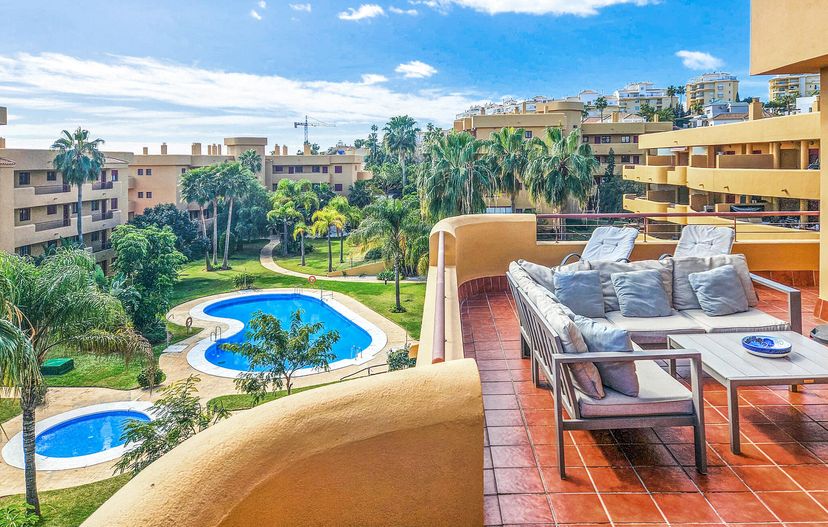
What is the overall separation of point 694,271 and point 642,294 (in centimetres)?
79

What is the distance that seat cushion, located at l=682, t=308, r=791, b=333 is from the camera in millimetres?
5469

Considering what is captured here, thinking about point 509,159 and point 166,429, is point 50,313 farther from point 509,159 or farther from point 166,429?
point 509,159

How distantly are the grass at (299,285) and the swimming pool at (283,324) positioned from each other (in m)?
1.88

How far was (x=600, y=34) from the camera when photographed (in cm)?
11525

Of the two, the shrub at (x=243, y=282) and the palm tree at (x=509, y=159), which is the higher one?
the palm tree at (x=509, y=159)

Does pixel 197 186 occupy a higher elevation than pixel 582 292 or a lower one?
higher


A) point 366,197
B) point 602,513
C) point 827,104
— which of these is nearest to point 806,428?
point 602,513

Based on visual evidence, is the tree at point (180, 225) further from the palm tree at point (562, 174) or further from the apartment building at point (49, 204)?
the palm tree at point (562, 174)

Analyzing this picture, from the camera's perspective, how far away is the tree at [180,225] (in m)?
50.9

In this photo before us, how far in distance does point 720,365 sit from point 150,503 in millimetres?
3960

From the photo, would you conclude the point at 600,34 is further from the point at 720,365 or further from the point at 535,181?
the point at 720,365

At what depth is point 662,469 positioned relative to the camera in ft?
12.3

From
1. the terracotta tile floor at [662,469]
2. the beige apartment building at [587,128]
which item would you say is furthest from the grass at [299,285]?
the terracotta tile floor at [662,469]

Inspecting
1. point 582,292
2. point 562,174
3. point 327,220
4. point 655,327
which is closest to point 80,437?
point 582,292
